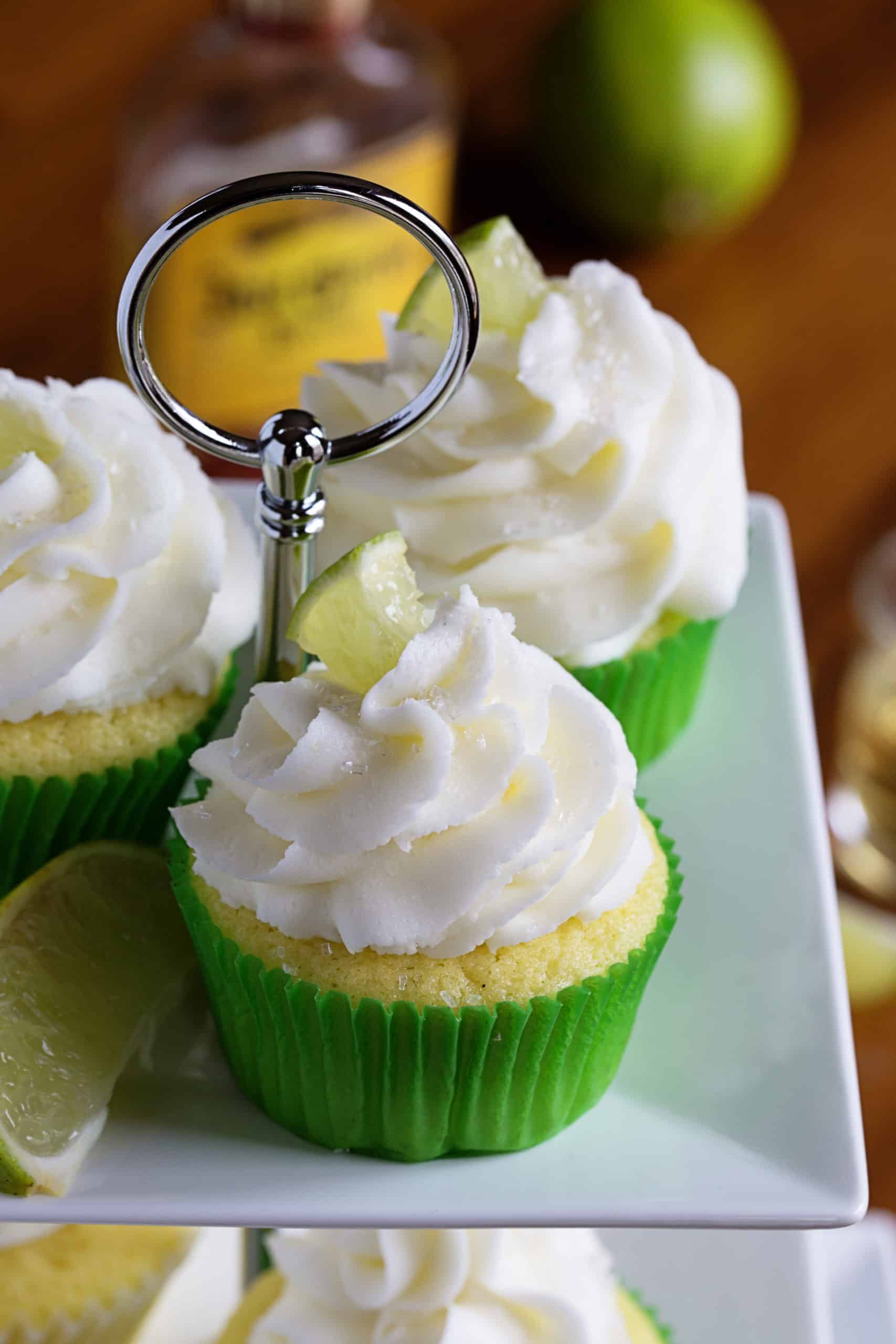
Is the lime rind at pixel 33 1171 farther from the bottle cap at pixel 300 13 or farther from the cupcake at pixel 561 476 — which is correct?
the bottle cap at pixel 300 13

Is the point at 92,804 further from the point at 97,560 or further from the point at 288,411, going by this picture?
the point at 288,411

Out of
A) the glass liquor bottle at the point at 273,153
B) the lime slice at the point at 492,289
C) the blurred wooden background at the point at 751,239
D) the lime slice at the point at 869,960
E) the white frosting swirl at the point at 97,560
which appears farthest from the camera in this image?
the blurred wooden background at the point at 751,239

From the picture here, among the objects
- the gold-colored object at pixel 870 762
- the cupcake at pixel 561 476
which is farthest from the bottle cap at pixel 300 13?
the cupcake at pixel 561 476

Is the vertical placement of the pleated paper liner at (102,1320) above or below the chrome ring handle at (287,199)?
below

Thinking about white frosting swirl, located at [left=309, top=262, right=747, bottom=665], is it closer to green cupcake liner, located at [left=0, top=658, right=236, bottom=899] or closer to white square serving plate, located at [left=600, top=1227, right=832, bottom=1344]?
green cupcake liner, located at [left=0, top=658, right=236, bottom=899]

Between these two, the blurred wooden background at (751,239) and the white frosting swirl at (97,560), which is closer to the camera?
the white frosting swirl at (97,560)

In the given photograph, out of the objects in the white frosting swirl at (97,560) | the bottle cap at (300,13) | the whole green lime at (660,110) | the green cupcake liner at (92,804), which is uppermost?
the white frosting swirl at (97,560)

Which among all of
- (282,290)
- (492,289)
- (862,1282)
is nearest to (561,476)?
(492,289)
